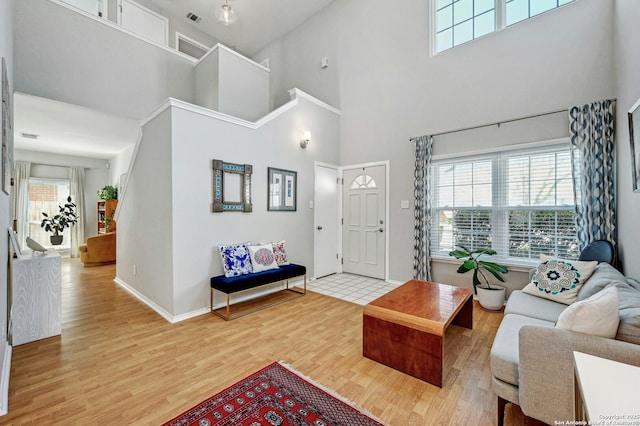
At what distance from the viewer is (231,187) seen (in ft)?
11.6

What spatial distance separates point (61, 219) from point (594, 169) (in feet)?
31.8

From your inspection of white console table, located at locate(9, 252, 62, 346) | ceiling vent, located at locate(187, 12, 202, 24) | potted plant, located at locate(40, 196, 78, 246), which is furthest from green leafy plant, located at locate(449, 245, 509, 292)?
potted plant, located at locate(40, 196, 78, 246)

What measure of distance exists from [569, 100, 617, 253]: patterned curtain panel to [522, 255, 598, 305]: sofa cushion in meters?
0.66

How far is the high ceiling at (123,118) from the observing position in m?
4.14

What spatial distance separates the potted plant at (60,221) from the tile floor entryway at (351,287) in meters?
6.25

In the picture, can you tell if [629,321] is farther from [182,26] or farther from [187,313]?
[182,26]

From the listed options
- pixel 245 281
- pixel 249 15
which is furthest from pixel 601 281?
pixel 249 15

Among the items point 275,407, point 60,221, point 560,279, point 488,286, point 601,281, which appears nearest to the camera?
point 275,407

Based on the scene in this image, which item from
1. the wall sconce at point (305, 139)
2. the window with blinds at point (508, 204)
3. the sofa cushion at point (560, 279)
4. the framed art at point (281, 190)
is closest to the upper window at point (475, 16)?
the window with blinds at point (508, 204)

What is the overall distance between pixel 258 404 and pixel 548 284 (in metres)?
2.65

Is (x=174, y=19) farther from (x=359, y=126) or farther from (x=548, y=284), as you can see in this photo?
(x=548, y=284)

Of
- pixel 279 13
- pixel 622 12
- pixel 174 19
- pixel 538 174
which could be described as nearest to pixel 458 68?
pixel 622 12

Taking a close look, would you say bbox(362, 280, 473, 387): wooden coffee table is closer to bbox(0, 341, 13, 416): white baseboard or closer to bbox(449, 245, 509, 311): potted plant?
bbox(449, 245, 509, 311): potted plant

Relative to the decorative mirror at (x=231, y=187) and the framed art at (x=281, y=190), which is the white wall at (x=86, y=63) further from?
the framed art at (x=281, y=190)
